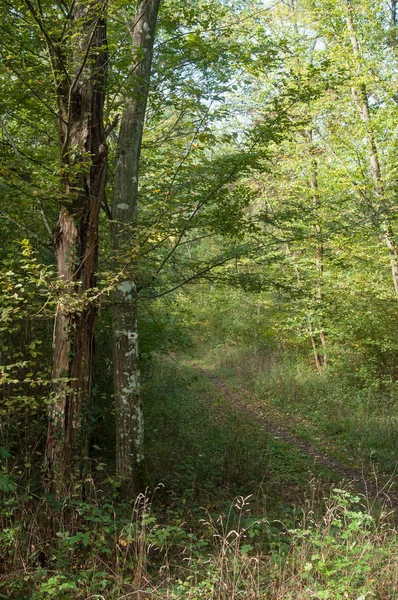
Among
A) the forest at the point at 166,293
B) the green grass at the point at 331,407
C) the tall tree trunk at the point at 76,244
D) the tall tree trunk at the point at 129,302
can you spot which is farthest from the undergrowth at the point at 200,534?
the green grass at the point at 331,407

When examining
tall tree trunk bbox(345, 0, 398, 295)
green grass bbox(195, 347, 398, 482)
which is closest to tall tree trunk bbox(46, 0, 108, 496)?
green grass bbox(195, 347, 398, 482)

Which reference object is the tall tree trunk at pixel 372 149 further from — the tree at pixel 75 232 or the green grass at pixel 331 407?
the tree at pixel 75 232

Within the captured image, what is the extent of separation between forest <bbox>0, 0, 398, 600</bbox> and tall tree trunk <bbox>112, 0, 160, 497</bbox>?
0.09ft

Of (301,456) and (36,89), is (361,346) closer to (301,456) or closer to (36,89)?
(301,456)

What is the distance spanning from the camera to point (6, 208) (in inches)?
215

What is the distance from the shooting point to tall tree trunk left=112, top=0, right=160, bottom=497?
6191 millimetres

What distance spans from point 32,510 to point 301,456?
6074 mm

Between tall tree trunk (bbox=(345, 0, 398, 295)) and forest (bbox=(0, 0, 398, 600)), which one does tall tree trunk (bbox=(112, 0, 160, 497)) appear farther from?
tall tree trunk (bbox=(345, 0, 398, 295))

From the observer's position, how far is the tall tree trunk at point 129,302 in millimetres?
6191

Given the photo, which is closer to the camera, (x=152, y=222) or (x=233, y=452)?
(x=152, y=222)

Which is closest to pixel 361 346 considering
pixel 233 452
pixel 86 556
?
pixel 233 452

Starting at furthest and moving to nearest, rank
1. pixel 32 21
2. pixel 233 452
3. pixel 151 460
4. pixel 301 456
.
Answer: pixel 301 456
pixel 233 452
pixel 151 460
pixel 32 21

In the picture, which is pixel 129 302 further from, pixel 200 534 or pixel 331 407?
pixel 331 407

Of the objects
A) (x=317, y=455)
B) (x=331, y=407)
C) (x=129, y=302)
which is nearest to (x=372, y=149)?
(x=331, y=407)
